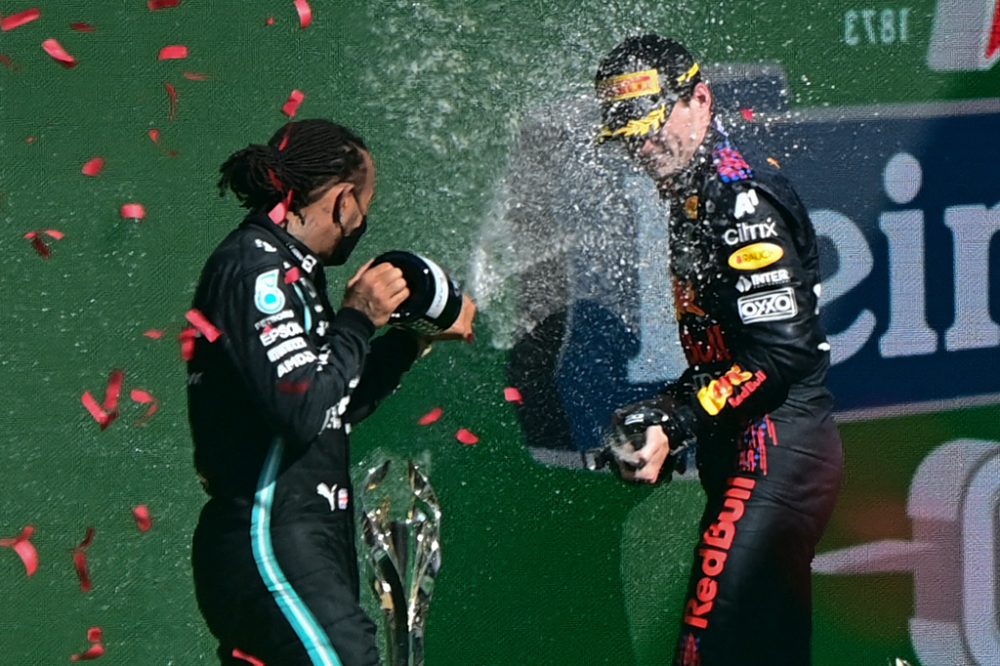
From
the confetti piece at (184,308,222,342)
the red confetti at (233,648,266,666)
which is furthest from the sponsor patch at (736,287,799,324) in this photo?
the red confetti at (233,648,266,666)

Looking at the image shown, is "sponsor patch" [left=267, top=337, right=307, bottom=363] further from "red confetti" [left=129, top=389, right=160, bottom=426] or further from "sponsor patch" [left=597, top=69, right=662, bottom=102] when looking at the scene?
"sponsor patch" [left=597, top=69, right=662, bottom=102]

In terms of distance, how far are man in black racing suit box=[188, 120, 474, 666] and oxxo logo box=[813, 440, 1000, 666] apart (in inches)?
77.7

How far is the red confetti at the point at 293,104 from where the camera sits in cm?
425

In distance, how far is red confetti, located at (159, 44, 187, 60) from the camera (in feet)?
13.7

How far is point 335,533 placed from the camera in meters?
3.69

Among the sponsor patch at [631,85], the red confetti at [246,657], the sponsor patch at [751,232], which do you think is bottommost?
the red confetti at [246,657]

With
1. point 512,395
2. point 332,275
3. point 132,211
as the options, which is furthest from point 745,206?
point 132,211

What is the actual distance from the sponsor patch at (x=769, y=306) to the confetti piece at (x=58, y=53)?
1.85 meters

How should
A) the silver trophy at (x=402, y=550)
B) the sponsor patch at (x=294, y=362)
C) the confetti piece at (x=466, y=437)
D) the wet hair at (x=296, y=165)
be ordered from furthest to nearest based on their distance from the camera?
the confetti piece at (x=466, y=437)
the silver trophy at (x=402, y=550)
the wet hair at (x=296, y=165)
the sponsor patch at (x=294, y=362)

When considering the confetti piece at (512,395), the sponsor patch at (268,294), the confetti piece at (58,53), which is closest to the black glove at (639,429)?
the confetti piece at (512,395)

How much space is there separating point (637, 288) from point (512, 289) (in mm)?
376

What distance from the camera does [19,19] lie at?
407 cm

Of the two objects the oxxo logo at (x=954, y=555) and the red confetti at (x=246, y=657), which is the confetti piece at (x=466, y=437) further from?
the oxxo logo at (x=954, y=555)

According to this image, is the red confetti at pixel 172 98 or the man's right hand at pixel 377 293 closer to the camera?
the man's right hand at pixel 377 293
